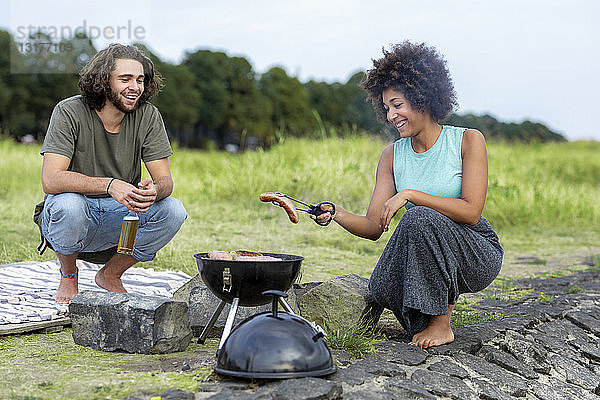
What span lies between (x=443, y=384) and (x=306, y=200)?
6.71m

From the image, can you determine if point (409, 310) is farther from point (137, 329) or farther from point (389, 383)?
point (137, 329)

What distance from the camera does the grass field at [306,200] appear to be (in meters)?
6.88

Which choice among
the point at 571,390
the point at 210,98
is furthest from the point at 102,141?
the point at 210,98

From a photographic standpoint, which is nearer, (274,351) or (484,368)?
(274,351)

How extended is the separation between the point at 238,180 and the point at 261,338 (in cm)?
781

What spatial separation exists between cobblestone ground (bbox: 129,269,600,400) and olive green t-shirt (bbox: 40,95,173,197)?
197 cm

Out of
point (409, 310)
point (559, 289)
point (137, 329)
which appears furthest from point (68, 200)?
point (559, 289)

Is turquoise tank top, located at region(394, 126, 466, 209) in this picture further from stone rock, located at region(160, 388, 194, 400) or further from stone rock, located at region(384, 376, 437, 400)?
stone rock, located at region(160, 388, 194, 400)

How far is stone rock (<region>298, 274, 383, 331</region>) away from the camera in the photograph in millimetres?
3506

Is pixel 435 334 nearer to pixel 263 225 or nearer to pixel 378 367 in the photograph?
pixel 378 367

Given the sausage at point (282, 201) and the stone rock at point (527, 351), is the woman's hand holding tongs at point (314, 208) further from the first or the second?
the stone rock at point (527, 351)

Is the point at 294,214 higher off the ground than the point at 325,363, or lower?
higher

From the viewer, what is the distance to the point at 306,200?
955cm

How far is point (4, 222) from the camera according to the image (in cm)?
778
